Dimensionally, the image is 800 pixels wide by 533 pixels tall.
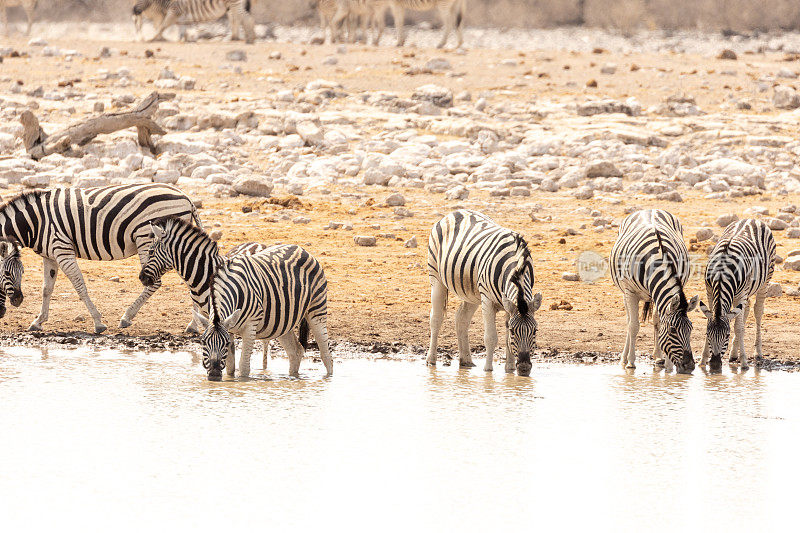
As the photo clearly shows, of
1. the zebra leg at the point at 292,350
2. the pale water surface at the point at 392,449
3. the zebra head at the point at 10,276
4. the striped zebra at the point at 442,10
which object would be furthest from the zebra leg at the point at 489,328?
the striped zebra at the point at 442,10

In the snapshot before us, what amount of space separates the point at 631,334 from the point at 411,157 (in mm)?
8980

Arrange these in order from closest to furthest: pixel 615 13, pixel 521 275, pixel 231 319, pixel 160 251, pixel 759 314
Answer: pixel 231 319 → pixel 521 275 → pixel 160 251 → pixel 759 314 → pixel 615 13

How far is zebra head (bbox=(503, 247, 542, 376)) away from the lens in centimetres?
905

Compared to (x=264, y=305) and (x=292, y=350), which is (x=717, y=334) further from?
(x=264, y=305)

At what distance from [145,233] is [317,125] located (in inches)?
365

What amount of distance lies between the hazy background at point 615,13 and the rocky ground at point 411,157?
5.64 meters

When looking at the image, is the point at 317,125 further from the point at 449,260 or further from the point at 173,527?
the point at 173,527

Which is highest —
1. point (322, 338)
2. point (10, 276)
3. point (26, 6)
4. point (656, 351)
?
point (26, 6)

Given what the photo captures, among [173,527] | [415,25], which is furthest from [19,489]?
[415,25]

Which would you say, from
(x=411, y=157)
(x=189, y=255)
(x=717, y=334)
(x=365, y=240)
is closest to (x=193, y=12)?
(x=411, y=157)

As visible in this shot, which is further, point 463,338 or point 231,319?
point 463,338

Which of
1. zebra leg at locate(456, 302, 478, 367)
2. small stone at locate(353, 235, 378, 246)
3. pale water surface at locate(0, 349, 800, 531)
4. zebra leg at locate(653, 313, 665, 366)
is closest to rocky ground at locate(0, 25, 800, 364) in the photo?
small stone at locate(353, 235, 378, 246)

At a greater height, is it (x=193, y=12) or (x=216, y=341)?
(x=193, y=12)

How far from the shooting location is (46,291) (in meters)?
11.2
